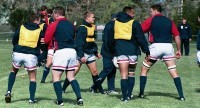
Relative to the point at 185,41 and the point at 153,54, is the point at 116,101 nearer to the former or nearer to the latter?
the point at 153,54

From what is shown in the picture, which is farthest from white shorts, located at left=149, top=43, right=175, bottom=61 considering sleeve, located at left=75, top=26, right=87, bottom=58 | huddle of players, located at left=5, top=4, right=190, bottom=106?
sleeve, located at left=75, top=26, right=87, bottom=58

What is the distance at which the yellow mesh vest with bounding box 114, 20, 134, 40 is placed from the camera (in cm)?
1070

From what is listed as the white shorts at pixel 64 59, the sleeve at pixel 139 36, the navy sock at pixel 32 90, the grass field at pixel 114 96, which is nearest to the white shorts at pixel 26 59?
the navy sock at pixel 32 90

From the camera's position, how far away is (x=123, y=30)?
10734 millimetres

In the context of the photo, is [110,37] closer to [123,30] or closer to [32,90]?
[123,30]

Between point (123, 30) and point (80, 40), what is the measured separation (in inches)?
50.9

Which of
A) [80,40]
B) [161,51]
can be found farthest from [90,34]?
[161,51]

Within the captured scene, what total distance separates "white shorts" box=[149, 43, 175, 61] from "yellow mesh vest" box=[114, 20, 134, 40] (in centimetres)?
74

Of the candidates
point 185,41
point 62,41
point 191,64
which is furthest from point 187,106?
point 185,41

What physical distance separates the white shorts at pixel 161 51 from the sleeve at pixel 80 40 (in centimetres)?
151

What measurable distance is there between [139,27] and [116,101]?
1633mm

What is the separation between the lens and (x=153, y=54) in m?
11.2

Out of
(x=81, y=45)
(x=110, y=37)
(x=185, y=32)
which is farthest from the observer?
(x=185, y=32)

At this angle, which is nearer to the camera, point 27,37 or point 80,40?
point 27,37
